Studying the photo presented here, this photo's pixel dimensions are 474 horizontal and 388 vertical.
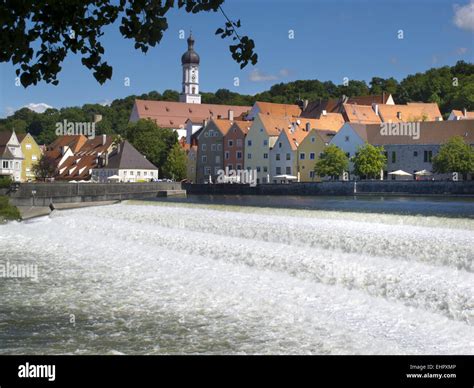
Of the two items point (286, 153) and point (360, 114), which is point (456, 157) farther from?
point (360, 114)

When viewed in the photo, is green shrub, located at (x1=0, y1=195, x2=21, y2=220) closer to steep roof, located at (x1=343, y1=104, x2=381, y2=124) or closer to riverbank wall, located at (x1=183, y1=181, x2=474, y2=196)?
riverbank wall, located at (x1=183, y1=181, x2=474, y2=196)

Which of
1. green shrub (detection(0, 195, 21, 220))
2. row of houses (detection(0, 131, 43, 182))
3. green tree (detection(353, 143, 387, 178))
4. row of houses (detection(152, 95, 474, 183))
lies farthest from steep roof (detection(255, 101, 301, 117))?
green shrub (detection(0, 195, 21, 220))

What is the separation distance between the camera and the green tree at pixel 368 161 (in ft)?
224

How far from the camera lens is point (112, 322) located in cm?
1252

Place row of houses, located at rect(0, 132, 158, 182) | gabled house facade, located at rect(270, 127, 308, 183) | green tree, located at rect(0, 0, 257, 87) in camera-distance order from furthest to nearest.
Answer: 1. row of houses, located at rect(0, 132, 158, 182)
2. gabled house facade, located at rect(270, 127, 308, 183)
3. green tree, located at rect(0, 0, 257, 87)

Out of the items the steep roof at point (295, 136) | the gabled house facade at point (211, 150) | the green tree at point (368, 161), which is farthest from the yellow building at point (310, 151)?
the gabled house facade at point (211, 150)

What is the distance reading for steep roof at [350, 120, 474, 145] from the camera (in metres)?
67.9

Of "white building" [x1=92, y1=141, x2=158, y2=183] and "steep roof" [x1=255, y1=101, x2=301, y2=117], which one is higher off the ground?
"steep roof" [x1=255, y1=101, x2=301, y2=117]

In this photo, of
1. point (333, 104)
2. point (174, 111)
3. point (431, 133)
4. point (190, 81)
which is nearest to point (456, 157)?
point (431, 133)

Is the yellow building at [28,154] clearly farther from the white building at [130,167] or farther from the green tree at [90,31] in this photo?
the green tree at [90,31]

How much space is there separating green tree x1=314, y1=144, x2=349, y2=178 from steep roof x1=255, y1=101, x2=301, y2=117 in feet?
124
